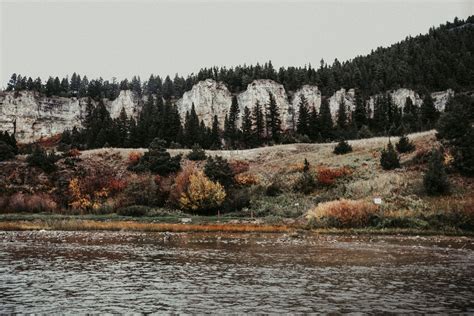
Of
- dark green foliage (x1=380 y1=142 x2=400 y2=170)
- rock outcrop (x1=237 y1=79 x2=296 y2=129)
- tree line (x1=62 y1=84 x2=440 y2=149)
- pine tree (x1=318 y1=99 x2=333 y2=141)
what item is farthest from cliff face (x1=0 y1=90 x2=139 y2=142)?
dark green foliage (x1=380 y1=142 x2=400 y2=170)

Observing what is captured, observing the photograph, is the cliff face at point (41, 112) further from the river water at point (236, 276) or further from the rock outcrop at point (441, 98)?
the river water at point (236, 276)

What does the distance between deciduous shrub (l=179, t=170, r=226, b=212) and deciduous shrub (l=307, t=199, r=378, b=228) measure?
11988 mm

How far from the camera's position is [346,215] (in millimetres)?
32656

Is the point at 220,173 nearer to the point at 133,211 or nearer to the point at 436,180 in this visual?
the point at 133,211

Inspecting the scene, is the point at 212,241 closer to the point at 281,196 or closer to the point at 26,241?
the point at 26,241

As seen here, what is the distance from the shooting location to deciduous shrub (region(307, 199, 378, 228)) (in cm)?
3253

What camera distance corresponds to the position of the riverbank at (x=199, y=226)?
30.2 m

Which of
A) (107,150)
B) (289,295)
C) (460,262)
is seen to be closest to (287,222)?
(460,262)

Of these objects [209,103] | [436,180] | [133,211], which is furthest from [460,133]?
[209,103]

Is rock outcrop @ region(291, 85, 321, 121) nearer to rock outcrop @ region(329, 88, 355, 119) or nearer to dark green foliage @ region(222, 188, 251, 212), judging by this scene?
rock outcrop @ region(329, 88, 355, 119)

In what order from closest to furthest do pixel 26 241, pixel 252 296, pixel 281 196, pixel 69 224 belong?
pixel 252 296, pixel 26 241, pixel 69 224, pixel 281 196

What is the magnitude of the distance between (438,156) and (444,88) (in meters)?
86.4

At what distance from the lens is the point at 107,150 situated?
65438 millimetres

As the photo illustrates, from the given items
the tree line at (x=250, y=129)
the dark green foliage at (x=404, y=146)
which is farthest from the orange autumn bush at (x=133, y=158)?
the dark green foliage at (x=404, y=146)
